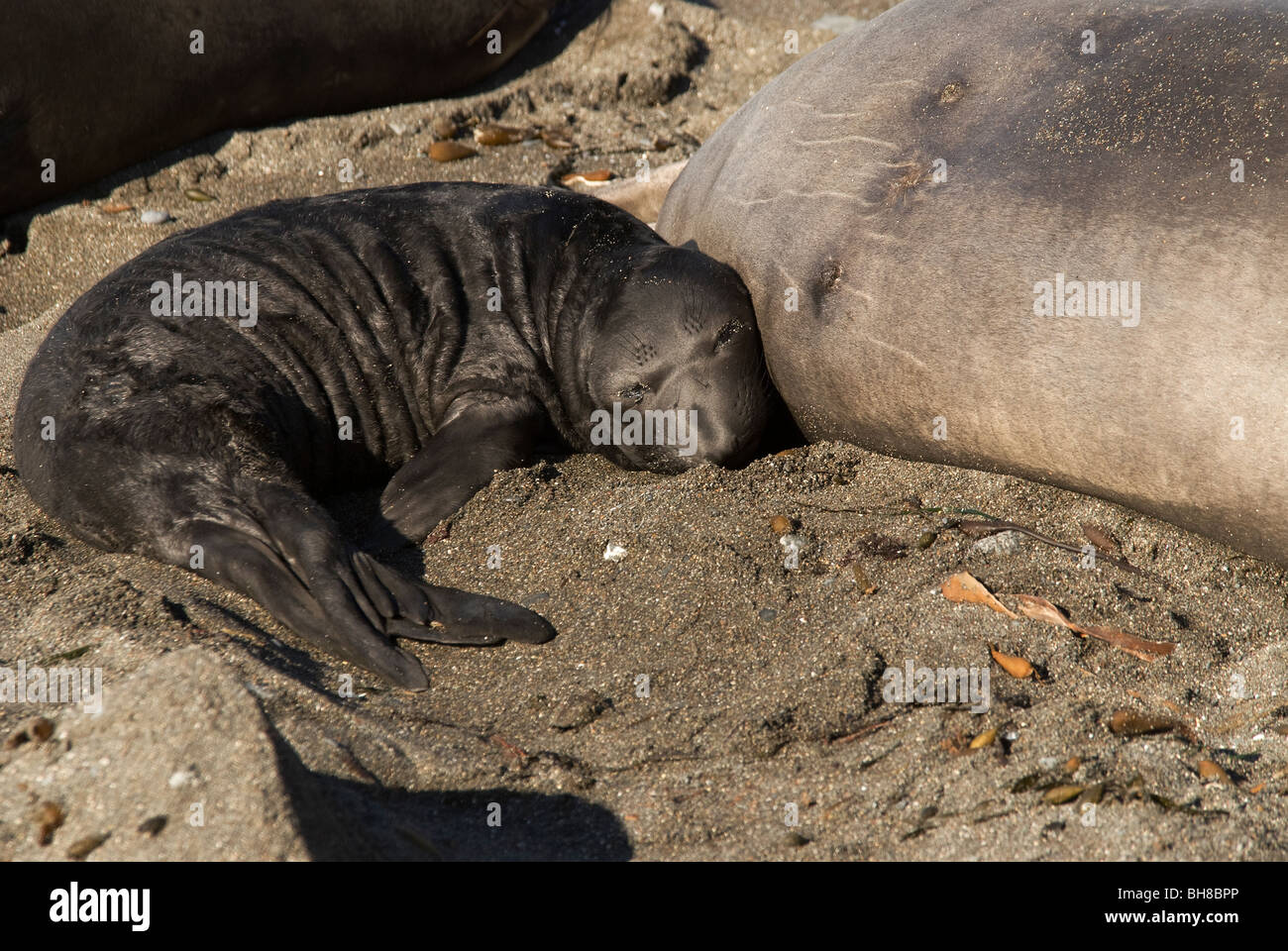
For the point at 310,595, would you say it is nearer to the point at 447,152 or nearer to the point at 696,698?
the point at 696,698

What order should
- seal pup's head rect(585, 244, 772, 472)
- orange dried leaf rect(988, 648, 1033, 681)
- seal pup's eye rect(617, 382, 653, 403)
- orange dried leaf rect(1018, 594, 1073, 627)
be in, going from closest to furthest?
orange dried leaf rect(988, 648, 1033, 681) < orange dried leaf rect(1018, 594, 1073, 627) < seal pup's head rect(585, 244, 772, 472) < seal pup's eye rect(617, 382, 653, 403)

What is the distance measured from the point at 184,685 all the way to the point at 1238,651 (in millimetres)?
2142

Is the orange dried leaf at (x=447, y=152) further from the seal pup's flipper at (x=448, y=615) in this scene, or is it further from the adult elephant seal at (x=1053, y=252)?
the seal pup's flipper at (x=448, y=615)

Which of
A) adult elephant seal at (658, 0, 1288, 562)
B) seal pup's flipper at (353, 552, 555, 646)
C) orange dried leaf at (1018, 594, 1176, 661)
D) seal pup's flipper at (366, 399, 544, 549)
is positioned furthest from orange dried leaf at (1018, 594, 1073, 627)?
seal pup's flipper at (366, 399, 544, 549)

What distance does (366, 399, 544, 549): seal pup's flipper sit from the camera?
135 inches

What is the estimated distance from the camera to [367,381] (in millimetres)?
3814

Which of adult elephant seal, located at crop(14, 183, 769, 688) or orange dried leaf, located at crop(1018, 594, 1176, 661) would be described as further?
adult elephant seal, located at crop(14, 183, 769, 688)

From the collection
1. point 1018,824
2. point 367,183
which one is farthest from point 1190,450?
point 367,183

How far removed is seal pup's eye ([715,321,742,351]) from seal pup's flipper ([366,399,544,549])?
65cm

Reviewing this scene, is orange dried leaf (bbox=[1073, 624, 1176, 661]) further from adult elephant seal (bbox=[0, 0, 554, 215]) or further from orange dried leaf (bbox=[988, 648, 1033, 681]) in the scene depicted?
adult elephant seal (bbox=[0, 0, 554, 215])

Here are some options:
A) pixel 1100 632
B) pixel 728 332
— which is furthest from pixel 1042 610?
pixel 728 332

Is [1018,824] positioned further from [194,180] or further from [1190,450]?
[194,180]

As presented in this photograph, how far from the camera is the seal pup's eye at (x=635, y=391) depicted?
12.5ft
